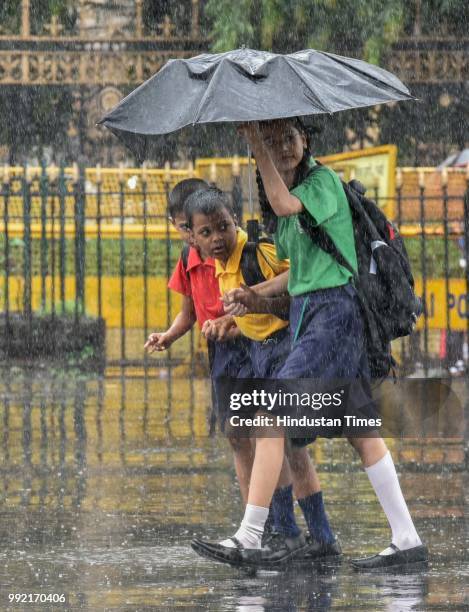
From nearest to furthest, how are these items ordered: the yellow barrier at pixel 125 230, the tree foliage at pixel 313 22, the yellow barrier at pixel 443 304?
the yellow barrier at pixel 443 304 → the yellow barrier at pixel 125 230 → the tree foliage at pixel 313 22

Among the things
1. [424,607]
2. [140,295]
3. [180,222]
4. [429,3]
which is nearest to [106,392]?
[140,295]

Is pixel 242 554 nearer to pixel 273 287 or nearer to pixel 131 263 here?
pixel 273 287

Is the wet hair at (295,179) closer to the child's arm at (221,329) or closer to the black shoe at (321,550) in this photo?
the child's arm at (221,329)

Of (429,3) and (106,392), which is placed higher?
(429,3)

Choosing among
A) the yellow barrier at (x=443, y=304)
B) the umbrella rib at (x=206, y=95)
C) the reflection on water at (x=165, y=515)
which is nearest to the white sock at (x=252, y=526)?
the reflection on water at (x=165, y=515)

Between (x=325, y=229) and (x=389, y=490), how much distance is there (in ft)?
3.11

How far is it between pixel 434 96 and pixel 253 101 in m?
17.5

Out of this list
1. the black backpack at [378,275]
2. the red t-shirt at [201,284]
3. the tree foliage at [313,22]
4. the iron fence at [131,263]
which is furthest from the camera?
the tree foliage at [313,22]

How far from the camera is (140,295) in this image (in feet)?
53.8

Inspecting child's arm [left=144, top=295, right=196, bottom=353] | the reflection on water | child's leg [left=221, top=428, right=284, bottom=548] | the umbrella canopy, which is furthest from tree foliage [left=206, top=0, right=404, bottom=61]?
child's leg [left=221, top=428, right=284, bottom=548]

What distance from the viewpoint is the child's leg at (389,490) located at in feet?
18.2

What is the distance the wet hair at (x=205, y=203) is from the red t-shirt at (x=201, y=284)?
13.0 inches

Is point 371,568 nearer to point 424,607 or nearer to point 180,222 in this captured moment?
point 424,607

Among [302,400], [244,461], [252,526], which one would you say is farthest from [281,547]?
[302,400]
